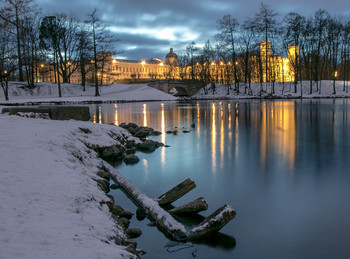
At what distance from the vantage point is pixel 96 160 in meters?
11.1

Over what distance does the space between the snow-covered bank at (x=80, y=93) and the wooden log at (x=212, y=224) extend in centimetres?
4762

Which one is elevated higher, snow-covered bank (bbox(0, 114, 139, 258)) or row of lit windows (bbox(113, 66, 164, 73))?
row of lit windows (bbox(113, 66, 164, 73))

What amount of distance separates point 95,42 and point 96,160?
185 feet

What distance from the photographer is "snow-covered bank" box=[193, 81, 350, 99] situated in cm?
6219

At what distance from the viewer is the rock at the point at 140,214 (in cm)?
731

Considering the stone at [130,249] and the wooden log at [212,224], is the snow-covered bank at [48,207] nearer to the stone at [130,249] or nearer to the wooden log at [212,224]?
the stone at [130,249]

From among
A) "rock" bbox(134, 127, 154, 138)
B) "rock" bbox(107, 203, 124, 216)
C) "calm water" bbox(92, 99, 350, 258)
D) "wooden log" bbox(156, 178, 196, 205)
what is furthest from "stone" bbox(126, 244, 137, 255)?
"rock" bbox(134, 127, 154, 138)

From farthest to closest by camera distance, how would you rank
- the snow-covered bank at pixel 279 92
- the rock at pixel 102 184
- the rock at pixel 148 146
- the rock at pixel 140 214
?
the snow-covered bank at pixel 279 92 → the rock at pixel 148 146 → the rock at pixel 102 184 → the rock at pixel 140 214

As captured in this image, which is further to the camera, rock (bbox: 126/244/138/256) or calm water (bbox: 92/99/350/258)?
calm water (bbox: 92/99/350/258)

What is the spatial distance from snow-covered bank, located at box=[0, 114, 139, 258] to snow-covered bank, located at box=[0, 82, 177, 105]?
44.2 meters

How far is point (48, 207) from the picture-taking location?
17.6 feet

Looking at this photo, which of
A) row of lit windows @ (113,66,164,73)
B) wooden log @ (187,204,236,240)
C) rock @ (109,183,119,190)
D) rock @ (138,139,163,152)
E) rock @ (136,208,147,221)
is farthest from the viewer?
row of lit windows @ (113,66,164,73)

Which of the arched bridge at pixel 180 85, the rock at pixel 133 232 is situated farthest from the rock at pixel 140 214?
the arched bridge at pixel 180 85

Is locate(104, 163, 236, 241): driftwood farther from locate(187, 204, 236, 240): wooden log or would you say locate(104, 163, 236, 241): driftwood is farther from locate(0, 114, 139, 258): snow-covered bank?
locate(0, 114, 139, 258): snow-covered bank
